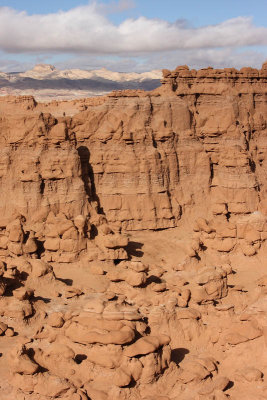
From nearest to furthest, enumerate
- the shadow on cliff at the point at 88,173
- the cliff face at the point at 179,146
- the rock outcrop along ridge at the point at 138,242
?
the rock outcrop along ridge at the point at 138,242
the shadow on cliff at the point at 88,173
the cliff face at the point at 179,146

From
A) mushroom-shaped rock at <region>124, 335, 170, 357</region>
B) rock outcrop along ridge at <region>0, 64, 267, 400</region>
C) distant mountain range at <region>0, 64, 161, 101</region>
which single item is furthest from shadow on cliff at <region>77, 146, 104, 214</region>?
distant mountain range at <region>0, 64, 161, 101</region>

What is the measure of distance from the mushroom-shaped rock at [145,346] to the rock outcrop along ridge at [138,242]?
40 millimetres

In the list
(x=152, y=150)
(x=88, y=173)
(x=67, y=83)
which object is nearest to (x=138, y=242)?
(x=88, y=173)

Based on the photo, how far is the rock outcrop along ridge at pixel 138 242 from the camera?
1464 centimetres

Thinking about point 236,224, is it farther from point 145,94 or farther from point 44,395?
point 44,395

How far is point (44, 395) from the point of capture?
44.1 ft

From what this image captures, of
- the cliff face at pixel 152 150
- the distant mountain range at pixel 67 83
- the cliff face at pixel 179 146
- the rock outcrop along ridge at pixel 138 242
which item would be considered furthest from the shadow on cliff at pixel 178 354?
the distant mountain range at pixel 67 83

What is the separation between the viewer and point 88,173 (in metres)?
27.8

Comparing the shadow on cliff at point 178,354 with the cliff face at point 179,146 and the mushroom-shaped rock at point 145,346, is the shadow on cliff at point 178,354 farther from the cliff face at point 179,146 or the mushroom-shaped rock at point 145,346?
the cliff face at point 179,146

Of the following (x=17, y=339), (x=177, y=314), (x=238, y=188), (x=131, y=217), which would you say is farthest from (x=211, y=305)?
(x=238, y=188)

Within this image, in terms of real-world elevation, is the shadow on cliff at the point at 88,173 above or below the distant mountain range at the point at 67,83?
below

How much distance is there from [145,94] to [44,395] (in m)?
19.3

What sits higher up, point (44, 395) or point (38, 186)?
point (38, 186)

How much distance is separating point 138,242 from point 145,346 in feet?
40.9
